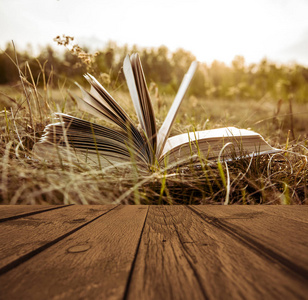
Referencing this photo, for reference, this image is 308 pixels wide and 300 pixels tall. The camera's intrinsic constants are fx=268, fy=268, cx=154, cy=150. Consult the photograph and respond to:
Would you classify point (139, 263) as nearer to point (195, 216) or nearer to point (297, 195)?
point (195, 216)

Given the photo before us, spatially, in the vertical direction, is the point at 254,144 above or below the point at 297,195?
above

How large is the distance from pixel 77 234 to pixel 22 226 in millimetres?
146

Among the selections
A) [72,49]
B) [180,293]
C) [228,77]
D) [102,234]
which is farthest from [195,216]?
[228,77]

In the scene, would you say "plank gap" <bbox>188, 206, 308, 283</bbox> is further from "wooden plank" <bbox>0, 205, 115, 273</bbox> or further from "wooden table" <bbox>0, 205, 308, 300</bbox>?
"wooden plank" <bbox>0, 205, 115, 273</bbox>

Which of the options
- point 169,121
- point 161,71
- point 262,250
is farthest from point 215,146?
point 161,71

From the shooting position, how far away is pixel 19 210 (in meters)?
0.73

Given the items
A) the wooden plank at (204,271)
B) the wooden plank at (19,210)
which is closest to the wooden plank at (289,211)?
the wooden plank at (204,271)

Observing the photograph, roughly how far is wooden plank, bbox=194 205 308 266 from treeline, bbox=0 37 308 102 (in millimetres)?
1062

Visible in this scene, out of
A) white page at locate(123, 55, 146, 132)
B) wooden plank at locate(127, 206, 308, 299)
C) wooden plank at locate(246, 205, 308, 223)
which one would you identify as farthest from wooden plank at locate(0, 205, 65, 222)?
wooden plank at locate(246, 205, 308, 223)

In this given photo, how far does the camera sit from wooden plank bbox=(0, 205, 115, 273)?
42 cm

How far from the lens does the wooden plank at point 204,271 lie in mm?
284

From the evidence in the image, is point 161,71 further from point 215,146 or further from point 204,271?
point 204,271

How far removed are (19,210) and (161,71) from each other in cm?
468

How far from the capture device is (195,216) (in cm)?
65
